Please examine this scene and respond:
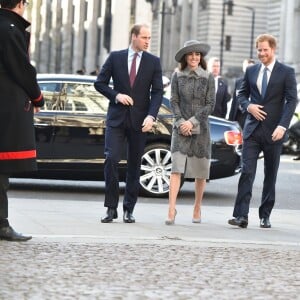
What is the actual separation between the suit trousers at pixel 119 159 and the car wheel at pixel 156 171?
3.36 m

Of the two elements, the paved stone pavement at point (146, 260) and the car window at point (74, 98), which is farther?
the car window at point (74, 98)

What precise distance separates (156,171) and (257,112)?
11.9 ft

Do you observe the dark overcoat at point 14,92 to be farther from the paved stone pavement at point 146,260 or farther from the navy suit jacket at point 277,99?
the navy suit jacket at point 277,99

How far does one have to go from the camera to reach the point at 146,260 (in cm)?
786

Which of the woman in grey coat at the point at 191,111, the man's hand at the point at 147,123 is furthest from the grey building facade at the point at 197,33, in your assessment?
the man's hand at the point at 147,123

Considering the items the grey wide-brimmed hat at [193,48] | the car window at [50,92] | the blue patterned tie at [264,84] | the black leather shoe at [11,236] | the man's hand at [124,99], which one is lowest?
the black leather shoe at [11,236]

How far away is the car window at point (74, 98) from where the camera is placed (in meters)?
14.1

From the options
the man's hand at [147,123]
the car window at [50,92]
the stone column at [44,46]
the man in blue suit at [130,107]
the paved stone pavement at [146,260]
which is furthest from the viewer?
the stone column at [44,46]

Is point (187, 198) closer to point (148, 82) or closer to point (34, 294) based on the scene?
point (148, 82)

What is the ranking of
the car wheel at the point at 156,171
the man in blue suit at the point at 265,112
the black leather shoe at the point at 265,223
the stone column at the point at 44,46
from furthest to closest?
the stone column at the point at 44,46, the car wheel at the point at 156,171, the black leather shoe at the point at 265,223, the man in blue suit at the point at 265,112

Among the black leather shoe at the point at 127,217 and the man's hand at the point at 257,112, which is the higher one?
the man's hand at the point at 257,112

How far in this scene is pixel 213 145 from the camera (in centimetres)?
1433

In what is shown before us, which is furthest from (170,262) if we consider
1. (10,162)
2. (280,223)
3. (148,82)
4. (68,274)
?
(280,223)

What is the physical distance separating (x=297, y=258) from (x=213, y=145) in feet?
19.6
